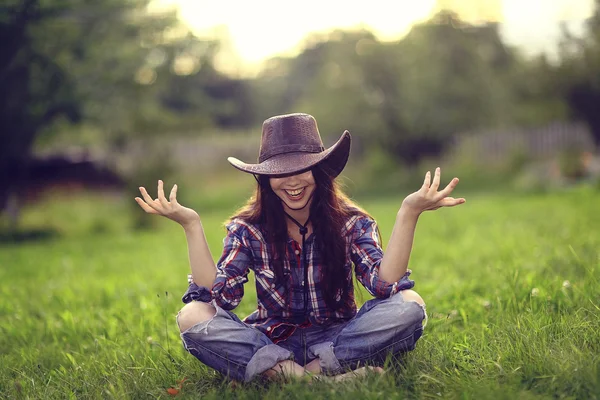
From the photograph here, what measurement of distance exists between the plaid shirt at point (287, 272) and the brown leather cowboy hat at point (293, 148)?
35 centimetres

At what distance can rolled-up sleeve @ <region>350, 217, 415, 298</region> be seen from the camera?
126 inches

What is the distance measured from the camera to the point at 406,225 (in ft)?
10.3

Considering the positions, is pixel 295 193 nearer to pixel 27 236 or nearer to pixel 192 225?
pixel 192 225

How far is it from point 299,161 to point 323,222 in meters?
0.36

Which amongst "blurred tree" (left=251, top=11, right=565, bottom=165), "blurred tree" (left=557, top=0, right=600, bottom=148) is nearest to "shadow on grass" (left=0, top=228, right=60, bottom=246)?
"blurred tree" (left=251, top=11, right=565, bottom=165)

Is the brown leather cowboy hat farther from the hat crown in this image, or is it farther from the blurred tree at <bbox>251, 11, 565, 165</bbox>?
the blurred tree at <bbox>251, 11, 565, 165</bbox>

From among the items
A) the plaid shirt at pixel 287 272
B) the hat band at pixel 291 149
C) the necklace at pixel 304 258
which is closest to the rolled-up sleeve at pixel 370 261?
the plaid shirt at pixel 287 272

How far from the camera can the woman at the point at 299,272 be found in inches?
124

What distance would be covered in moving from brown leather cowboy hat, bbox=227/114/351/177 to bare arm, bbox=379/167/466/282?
49 cm

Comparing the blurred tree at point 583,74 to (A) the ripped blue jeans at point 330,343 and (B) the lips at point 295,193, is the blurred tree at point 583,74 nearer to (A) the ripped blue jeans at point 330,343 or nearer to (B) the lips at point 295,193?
(B) the lips at point 295,193

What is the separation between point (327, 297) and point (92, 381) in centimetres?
131

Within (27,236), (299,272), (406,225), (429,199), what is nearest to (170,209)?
(299,272)

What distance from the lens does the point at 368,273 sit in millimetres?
3303

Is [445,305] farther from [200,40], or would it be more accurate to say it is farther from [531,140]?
[200,40]
